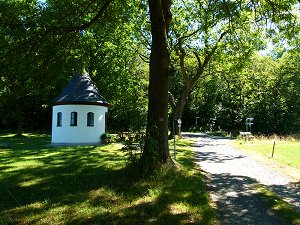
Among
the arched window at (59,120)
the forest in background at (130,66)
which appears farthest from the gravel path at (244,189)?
the arched window at (59,120)

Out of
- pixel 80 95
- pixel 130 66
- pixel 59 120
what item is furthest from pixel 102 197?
pixel 130 66

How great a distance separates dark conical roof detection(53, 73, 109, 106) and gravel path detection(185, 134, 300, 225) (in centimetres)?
1270

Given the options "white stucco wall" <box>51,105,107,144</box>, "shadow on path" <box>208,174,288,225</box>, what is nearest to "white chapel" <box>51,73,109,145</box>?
"white stucco wall" <box>51,105,107,144</box>

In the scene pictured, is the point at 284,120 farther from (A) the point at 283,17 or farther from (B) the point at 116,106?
(A) the point at 283,17

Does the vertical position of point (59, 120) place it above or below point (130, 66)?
below

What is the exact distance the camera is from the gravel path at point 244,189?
773cm

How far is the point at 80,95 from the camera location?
27.2 metres

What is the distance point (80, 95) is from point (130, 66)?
23.8 m

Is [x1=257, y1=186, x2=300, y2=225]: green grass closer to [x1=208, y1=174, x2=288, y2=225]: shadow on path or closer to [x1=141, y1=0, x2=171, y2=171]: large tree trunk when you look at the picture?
[x1=208, y1=174, x2=288, y2=225]: shadow on path

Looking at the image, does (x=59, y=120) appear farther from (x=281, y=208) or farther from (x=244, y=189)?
(x=281, y=208)

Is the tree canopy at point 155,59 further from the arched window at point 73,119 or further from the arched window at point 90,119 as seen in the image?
the arched window at point 73,119

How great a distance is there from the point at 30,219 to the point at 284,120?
124 feet

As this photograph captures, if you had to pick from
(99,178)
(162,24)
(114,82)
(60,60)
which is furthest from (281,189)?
(114,82)

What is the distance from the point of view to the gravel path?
7730 mm
